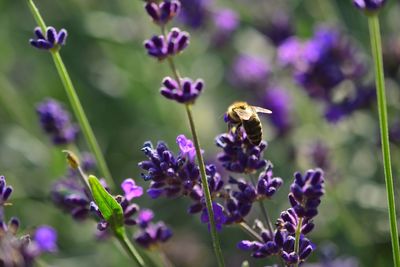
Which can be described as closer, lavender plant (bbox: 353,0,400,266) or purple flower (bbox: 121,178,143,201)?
lavender plant (bbox: 353,0,400,266)

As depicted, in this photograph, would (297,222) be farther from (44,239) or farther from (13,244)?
(44,239)

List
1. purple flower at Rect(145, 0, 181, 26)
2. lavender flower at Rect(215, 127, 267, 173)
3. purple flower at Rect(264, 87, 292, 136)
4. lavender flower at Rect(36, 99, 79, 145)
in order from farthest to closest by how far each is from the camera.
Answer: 1. purple flower at Rect(264, 87, 292, 136)
2. lavender flower at Rect(36, 99, 79, 145)
3. purple flower at Rect(145, 0, 181, 26)
4. lavender flower at Rect(215, 127, 267, 173)

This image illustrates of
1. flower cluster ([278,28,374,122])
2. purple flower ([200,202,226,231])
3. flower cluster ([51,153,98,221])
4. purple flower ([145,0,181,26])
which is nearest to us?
purple flower ([200,202,226,231])

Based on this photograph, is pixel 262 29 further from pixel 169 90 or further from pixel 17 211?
pixel 169 90

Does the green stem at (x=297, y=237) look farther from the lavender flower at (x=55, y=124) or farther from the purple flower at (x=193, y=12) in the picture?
the purple flower at (x=193, y=12)

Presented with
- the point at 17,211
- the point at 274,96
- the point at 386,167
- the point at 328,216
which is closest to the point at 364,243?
the point at 328,216

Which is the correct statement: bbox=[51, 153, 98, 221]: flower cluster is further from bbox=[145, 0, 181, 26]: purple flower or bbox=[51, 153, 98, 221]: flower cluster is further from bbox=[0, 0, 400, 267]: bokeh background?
bbox=[0, 0, 400, 267]: bokeh background

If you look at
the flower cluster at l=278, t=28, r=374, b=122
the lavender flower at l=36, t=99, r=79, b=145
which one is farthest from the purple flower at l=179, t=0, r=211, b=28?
the lavender flower at l=36, t=99, r=79, b=145
